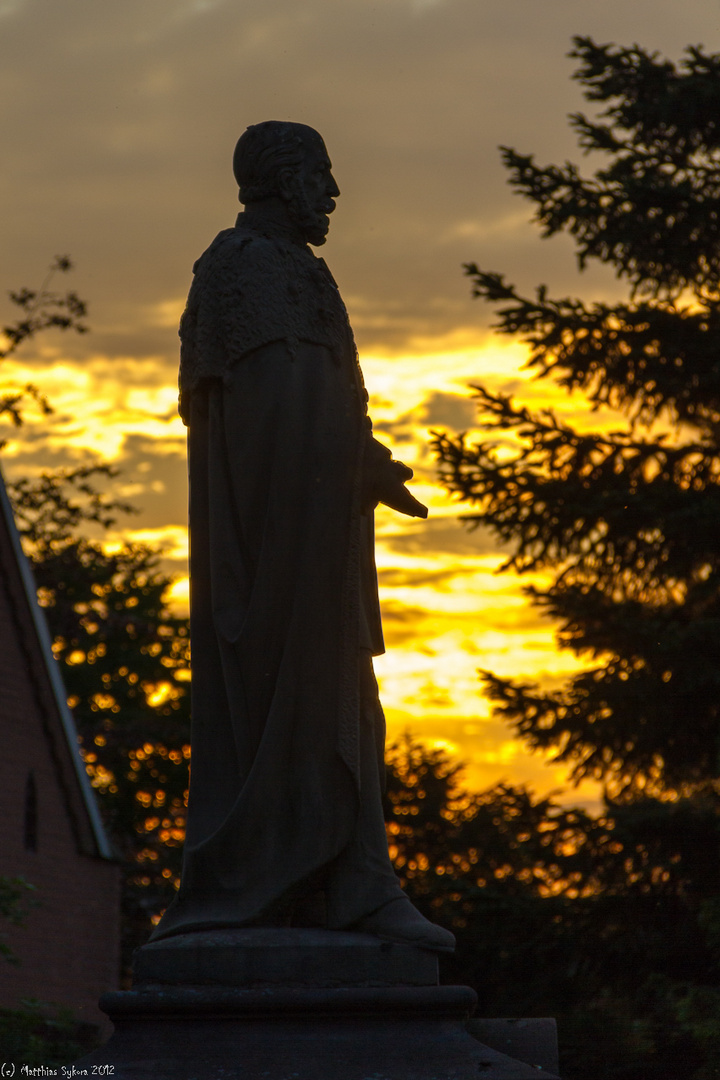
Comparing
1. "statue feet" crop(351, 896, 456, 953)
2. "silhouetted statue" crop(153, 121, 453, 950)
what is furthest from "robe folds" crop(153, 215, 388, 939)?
"statue feet" crop(351, 896, 456, 953)

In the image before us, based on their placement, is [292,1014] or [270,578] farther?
[270,578]

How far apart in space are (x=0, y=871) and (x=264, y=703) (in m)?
21.5

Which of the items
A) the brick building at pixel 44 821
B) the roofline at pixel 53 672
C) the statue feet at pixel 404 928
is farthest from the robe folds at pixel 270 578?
the brick building at pixel 44 821

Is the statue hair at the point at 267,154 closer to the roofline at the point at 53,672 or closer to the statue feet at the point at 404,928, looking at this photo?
the statue feet at the point at 404,928

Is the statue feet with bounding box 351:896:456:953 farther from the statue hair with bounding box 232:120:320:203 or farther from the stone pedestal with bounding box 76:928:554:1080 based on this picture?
the statue hair with bounding box 232:120:320:203

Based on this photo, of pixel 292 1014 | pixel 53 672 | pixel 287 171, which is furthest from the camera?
pixel 53 672

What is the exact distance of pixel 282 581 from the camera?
5488mm

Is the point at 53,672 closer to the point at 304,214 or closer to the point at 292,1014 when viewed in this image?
the point at 304,214

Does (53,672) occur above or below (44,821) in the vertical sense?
above

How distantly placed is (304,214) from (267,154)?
9.7 inches

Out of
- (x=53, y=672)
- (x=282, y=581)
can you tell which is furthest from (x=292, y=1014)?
(x=53, y=672)

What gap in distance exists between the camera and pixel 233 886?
5.27 meters

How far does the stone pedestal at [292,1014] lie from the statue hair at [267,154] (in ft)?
8.44

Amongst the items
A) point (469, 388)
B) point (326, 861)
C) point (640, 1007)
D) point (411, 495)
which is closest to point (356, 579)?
point (411, 495)
